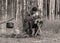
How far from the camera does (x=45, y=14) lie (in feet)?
23.6

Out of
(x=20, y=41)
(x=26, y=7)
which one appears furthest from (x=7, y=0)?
(x=20, y=41)

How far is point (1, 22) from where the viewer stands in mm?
6402

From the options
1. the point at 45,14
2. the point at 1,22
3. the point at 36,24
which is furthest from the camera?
the point at 45,14

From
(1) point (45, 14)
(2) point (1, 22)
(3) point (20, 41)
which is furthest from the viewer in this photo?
(1) point (45, 14)

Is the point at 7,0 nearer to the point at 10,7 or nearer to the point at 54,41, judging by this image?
the point at 10,7

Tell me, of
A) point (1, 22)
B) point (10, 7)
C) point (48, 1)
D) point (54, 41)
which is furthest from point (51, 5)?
point (54, 41)

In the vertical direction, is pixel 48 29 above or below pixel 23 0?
below

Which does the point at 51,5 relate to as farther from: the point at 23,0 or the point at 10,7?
the point at 10,7

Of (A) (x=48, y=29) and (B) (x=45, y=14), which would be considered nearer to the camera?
(A) (x=48, y=29)

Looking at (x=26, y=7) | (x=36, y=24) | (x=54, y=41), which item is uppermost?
(x=26, y=7)

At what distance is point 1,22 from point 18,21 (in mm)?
670

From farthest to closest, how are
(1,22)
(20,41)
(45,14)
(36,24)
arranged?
(45,14) < (1,22) < (36,24) < (20,41)

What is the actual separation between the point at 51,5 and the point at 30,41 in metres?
3.14

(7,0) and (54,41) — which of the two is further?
(7,0)
